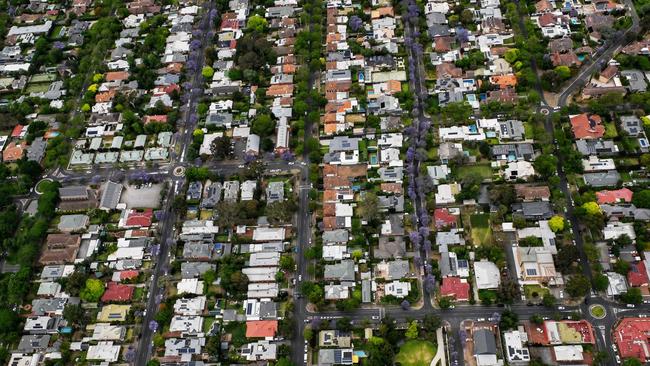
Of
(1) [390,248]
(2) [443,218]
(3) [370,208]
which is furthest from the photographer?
(2) [443,218]

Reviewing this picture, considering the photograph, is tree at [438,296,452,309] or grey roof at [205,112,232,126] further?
grey roof at [205,112,232,126]

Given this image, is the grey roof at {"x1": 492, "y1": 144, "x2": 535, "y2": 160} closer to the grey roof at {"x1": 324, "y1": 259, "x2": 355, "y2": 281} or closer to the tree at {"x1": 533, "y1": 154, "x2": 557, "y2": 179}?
the tree at {"x1": 533, "y1": 154, "x2": 557, "y2": 179}

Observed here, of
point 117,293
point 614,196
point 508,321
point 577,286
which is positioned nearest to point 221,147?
point 117,293

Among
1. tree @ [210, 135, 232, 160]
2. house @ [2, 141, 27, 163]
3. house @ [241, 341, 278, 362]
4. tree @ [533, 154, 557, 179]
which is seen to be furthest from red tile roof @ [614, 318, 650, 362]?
house @ [2, 141, 27, 163]

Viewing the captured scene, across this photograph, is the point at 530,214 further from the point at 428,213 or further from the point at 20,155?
the point at 20,155

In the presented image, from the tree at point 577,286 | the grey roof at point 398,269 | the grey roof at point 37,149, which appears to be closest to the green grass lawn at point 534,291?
the tree at point 577,286

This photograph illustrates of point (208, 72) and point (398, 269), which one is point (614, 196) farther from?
point (208, 72)

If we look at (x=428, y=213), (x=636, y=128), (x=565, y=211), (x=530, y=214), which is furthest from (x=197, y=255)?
(x=636, y=128)
